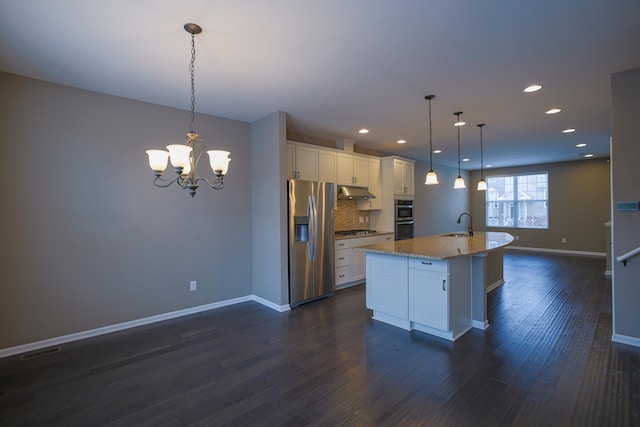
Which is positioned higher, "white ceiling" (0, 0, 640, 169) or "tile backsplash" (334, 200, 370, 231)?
"white ceiling" (0, 0, 640, 169)

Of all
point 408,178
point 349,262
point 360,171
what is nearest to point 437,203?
point 408,178

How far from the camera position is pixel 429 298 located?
3.16 meters

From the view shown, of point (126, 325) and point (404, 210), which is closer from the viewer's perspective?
point (126, 325)

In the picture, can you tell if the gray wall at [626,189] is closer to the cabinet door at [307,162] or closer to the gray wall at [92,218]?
the cabinet door at [307,162]

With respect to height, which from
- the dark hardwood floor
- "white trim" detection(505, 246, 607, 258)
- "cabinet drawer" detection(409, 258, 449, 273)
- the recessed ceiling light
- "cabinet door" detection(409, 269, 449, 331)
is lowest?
the dark hardwood floor

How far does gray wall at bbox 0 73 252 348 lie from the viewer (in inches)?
114

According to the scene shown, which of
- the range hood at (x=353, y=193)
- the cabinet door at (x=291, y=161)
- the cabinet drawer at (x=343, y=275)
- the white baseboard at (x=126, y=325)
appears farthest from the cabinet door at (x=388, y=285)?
the range hood at (x=353, y=193)

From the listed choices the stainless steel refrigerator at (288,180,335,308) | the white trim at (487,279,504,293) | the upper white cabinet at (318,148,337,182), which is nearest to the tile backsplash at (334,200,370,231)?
the upper white cabinet at (318,148,337,182)

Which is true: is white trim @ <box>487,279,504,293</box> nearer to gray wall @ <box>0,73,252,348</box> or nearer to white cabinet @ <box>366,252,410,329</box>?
white cabinet @ <box>366,252,410,329</box>

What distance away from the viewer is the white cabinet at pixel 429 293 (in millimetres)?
3047

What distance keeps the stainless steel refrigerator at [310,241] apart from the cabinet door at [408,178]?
2.52m

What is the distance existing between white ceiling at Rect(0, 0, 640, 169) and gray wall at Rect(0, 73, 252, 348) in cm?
27

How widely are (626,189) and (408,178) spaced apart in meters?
3.90

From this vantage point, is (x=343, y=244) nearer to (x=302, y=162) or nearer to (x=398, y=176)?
(x=302, y=162)
